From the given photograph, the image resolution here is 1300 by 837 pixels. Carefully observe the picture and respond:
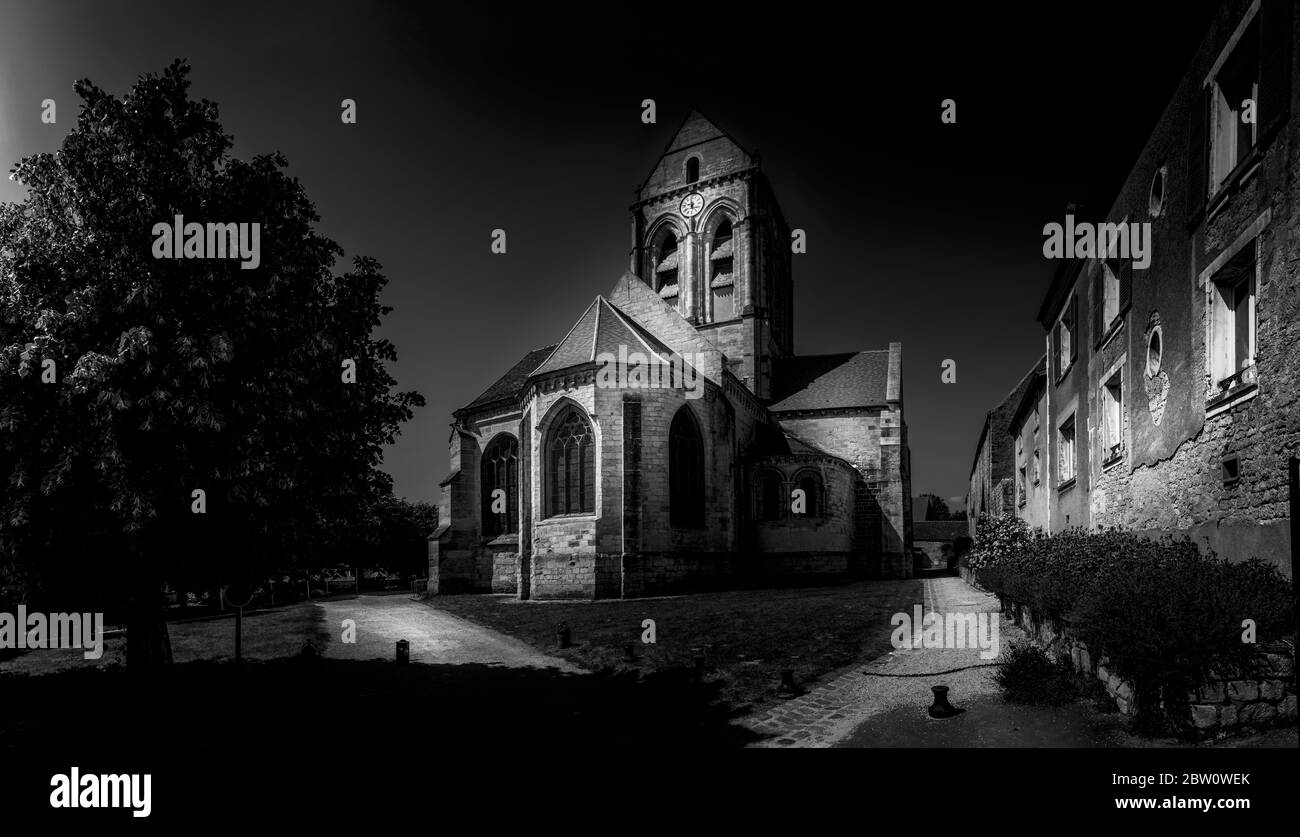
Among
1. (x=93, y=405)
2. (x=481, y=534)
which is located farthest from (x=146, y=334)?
(x=481, y=534)

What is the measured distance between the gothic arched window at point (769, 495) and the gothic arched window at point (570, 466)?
9.97 meters

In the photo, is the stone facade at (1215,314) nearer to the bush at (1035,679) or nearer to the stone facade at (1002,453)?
the bush at (1035,679)

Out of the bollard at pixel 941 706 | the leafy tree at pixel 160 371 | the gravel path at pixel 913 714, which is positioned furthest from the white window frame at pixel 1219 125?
the leafy tree at pixel 160 371

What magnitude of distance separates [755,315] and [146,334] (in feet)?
98.6

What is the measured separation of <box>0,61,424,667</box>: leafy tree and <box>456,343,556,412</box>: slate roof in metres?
18.5

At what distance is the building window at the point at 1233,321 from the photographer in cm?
810

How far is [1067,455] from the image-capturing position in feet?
56.8

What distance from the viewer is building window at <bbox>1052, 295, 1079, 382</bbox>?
54.7ft

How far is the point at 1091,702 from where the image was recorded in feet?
22.3

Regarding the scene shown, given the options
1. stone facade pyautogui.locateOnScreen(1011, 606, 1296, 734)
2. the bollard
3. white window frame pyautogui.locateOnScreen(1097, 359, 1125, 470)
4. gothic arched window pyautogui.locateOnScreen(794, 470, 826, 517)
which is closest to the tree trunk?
the bollard

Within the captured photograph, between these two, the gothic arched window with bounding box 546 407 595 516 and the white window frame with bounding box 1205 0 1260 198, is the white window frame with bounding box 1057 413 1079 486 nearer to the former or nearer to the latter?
the white window frame with bounding box 1205 0 1260 198

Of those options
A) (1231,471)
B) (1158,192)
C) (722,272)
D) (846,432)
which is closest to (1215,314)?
(1231,471)

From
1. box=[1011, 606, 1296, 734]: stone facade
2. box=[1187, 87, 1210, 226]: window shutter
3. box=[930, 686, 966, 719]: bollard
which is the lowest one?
box=[930, 686, 966, 719]: bollard

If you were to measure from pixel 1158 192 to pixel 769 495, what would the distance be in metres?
20.7
